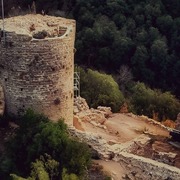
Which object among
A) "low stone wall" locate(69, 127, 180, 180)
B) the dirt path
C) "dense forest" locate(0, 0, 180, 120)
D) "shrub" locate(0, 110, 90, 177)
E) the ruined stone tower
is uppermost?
the ruined stone tower

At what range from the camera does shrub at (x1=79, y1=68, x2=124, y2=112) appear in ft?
98.0

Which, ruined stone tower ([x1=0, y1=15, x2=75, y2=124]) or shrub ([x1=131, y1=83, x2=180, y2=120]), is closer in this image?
ruined stone tower ([x1=0, y1=15, x2=75, y2=124])

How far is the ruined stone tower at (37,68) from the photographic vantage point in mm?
17938

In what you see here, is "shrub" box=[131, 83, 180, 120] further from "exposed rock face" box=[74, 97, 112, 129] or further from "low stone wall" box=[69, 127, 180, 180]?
"low stone wall" box=[69, 127, 180, 180]

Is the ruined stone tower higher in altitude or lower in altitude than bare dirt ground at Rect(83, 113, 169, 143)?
higher

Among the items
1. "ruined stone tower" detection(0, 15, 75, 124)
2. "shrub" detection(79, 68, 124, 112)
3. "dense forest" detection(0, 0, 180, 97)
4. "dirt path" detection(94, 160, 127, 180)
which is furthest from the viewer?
"dense forest" detection(0, 0, 180, 97)

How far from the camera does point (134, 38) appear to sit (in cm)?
4703

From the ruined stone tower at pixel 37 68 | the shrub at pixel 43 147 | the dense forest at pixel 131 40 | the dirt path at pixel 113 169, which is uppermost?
the ruined stone tower at pixel 37 68

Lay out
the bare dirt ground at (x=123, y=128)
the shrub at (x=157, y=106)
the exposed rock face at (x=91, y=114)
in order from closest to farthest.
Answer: the bare dirt ground at (x=123, y=128)
the exposed rock face at (x=91, y=114)
the shrub at (x=157, y=106)

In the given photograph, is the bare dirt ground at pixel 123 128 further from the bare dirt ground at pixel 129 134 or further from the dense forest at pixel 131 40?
the dense forest at pixel 131 40

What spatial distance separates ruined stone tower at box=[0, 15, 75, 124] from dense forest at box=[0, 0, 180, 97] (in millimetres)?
26099

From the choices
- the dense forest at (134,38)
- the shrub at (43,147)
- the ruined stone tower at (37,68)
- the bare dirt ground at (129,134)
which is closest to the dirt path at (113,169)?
the bare dirt ground at (129,134)

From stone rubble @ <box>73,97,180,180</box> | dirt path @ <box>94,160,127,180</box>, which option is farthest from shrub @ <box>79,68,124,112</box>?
dirt path @ <box>94,160,127,180</box>

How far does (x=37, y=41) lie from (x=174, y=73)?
28.6 m
